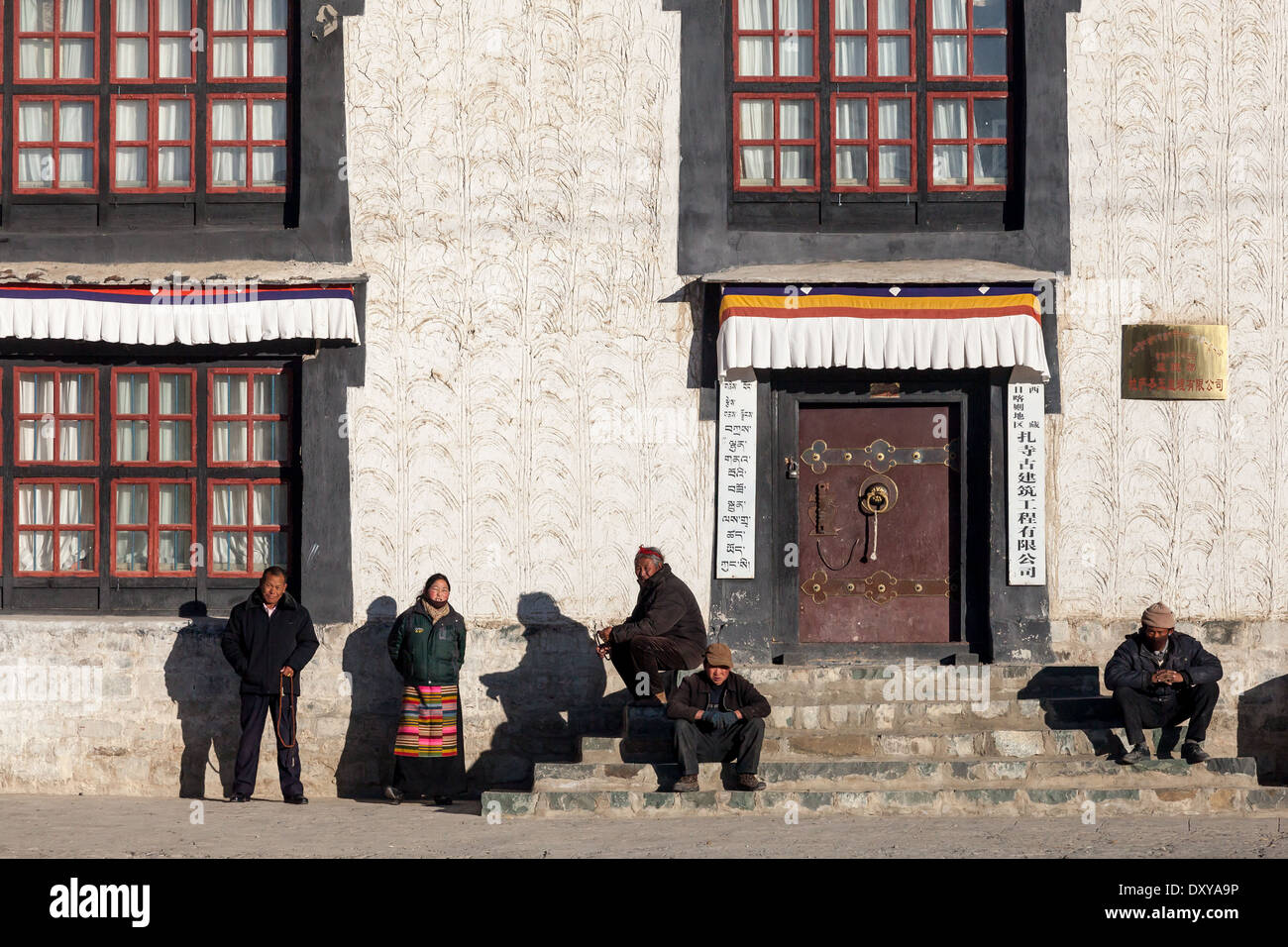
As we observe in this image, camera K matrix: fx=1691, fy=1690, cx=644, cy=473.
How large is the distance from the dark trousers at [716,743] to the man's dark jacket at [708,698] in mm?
60

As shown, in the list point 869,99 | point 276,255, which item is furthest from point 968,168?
point 276,255

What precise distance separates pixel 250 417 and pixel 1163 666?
6.89 metres


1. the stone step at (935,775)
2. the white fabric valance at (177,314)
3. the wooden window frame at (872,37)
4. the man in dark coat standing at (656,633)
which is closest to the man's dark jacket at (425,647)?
the man in dark coat standing at (656,633)

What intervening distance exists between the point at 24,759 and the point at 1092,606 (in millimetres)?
7956

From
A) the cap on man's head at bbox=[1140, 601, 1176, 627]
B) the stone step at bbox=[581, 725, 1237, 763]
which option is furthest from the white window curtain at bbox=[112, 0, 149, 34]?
the cap on man's head at bbox=[1140, 601, 1176, 627]

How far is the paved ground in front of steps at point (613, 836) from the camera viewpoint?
971 cm

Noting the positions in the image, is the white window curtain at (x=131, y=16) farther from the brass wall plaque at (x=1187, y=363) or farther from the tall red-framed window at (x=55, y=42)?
the brass wall plaque at (x=1187, y=363)

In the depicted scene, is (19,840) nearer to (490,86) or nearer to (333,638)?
(333,638)

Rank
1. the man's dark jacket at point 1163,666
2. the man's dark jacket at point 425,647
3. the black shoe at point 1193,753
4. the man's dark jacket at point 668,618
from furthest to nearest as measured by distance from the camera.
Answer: the man's dark jacket at point 425,647 < the man's dark jacket at point 668,618 < the man's dark jacket at point 1163,666 < the black shoe at point 1193,753

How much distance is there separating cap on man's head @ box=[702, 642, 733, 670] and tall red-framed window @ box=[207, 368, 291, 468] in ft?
12.5

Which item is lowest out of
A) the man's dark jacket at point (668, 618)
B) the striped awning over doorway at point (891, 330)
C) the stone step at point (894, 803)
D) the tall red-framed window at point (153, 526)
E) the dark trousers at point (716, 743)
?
the stone step at point (894, 803)

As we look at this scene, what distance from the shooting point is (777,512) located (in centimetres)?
1277

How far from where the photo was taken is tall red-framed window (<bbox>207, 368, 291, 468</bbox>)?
42.2 feet

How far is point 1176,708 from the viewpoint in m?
11.4
